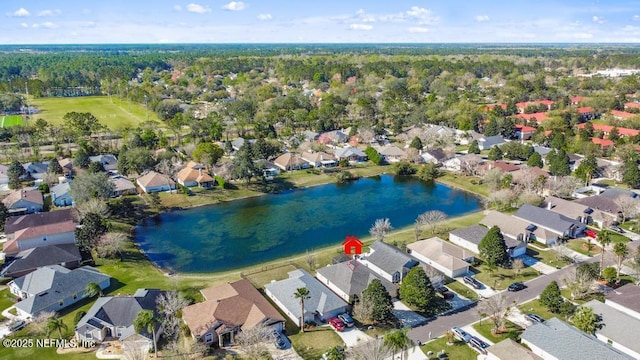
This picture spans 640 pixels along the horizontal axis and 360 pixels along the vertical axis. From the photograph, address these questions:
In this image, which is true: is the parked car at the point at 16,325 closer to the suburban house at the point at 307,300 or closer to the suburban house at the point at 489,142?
the suburban house at the point at 307,300

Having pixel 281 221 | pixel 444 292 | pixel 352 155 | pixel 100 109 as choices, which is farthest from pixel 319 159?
pixel 100 109

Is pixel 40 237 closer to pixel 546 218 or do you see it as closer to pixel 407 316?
pixel 407 316

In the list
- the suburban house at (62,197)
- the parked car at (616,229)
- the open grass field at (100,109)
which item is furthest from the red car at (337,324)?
the open grass field at (100,109)

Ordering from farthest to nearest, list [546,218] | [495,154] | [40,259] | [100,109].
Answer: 1. [100,109]
2. [495,154]
3. [546,218]
4. [40,259]

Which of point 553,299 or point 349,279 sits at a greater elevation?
point 553,299

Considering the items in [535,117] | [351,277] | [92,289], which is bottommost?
[92,289]

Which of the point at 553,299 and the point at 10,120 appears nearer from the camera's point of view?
the point at 553,299

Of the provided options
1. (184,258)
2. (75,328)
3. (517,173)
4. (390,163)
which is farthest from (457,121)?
(75,328)
